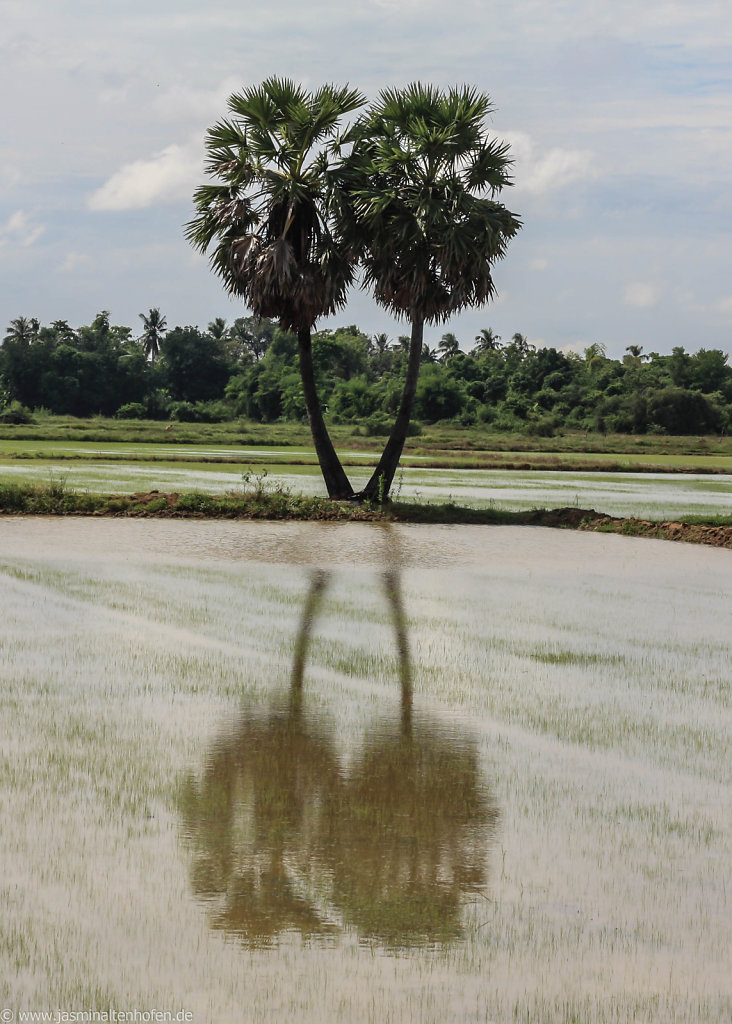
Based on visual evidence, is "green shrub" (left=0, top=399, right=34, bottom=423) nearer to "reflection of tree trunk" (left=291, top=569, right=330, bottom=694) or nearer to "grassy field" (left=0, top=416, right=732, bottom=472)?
"grassy field" (left=0, top=416, right=732, bottom=472)

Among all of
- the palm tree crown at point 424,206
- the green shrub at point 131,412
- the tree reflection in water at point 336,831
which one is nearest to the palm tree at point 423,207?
the palm tree crown at point 424,206

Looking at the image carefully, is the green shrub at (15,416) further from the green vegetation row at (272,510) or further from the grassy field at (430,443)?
the green vegetation row at (272,510)

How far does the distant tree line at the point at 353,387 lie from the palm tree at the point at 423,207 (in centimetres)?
4887

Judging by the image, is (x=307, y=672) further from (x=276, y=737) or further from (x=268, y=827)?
(x=268, y=827)

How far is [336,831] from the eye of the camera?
6.27 m

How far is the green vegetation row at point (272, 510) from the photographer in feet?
83.9

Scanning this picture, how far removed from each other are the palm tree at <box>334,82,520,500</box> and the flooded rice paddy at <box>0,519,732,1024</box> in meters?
12.9

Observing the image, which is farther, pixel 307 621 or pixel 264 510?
pixel 264 510

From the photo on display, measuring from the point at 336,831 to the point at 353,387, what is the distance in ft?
281

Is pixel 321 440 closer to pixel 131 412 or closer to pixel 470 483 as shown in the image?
pixel 470 483

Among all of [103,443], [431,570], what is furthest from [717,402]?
[431,570]

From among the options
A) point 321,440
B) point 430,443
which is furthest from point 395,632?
point 430,443

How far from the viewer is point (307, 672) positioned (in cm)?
1054

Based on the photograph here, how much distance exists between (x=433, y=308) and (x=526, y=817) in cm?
2070
